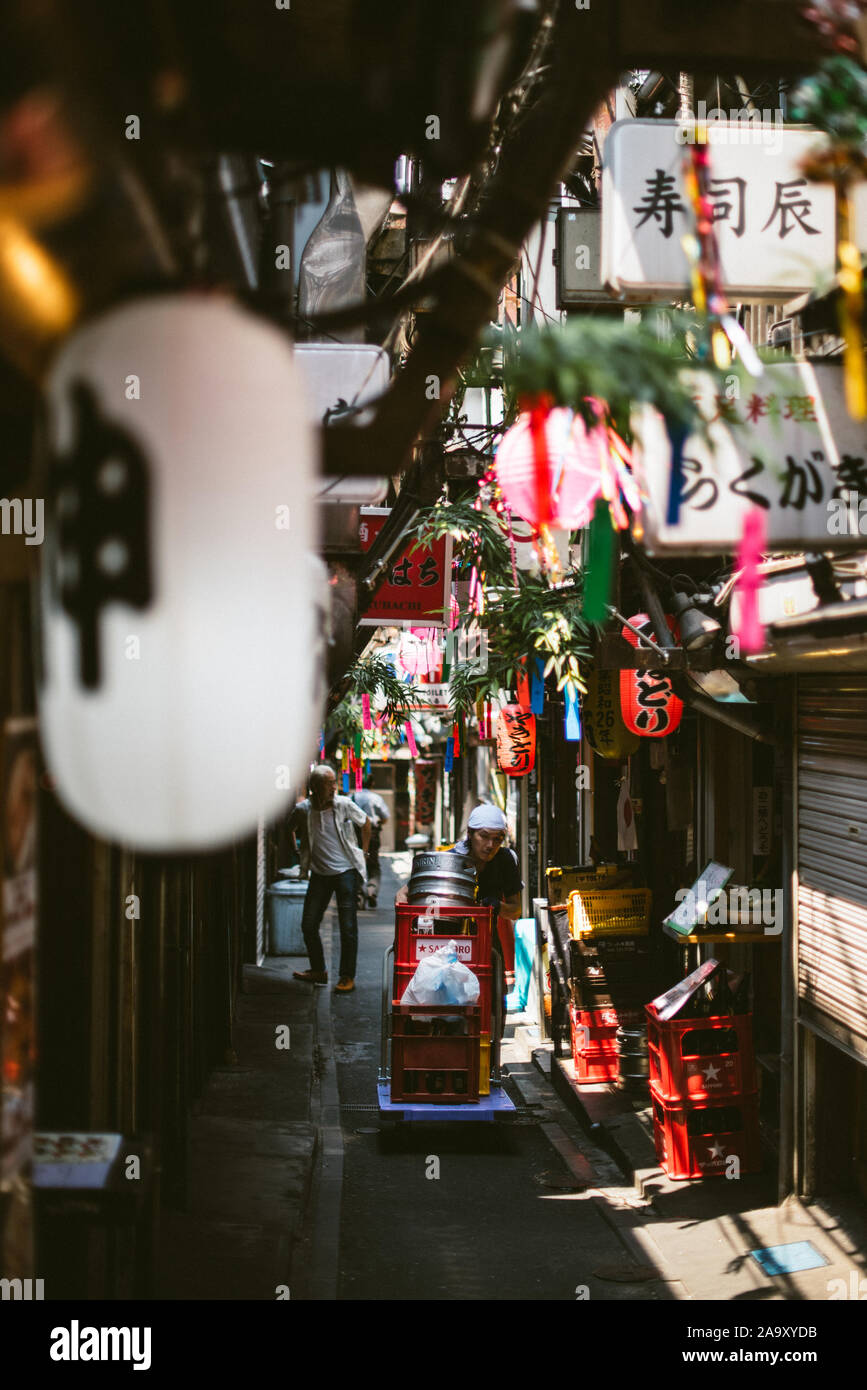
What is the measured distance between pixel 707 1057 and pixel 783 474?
510cm

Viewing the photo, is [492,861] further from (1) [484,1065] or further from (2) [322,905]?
(2) [322,905]

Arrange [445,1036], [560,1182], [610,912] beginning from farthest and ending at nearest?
[610,912] → [445,1036] → [560,1182]

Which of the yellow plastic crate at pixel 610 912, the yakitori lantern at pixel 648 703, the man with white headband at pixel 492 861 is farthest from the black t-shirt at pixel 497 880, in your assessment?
the yakitori lantern at pixel 648 703

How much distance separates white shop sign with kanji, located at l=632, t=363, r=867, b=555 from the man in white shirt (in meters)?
10.8

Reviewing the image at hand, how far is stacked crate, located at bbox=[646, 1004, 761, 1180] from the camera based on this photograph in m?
8.76

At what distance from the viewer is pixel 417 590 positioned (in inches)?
488

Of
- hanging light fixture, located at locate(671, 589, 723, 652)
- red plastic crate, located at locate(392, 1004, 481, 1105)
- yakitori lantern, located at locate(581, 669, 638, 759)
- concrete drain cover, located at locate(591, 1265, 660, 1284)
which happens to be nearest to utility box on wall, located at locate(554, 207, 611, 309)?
hanging light fixture, located at locate(671, 589, 723, 652)

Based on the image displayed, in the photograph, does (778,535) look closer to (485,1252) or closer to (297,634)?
(297,634)

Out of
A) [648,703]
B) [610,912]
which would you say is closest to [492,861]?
[610,912]

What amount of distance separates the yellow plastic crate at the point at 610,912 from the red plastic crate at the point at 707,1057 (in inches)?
119

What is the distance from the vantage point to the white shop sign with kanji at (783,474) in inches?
194

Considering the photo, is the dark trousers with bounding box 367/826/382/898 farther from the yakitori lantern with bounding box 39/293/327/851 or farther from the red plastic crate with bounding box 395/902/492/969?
the yakitori lantern with bounding box 39/293/327/851
